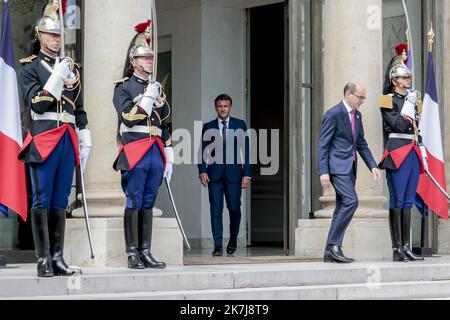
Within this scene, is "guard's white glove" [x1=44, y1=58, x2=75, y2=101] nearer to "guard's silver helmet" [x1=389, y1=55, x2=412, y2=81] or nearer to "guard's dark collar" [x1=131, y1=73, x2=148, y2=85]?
"guard's dark collar" [x1=131, y1=73, x2=148, y2=85]

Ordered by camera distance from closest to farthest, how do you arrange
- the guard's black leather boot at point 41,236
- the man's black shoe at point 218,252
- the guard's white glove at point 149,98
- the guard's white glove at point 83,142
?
the guard's black leather boot at point 41,236, the guard's white glove at point 83,142, the guard's white glove at point 149,98, the man's black shoe at point 218,252

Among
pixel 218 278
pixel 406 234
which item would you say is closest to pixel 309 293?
pixel 218 278

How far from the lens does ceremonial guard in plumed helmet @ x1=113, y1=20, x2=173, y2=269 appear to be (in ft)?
38.1

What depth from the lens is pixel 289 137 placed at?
1566 cm

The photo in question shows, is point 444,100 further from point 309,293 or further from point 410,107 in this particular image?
point 309,293

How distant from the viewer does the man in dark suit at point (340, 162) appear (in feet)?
43.2

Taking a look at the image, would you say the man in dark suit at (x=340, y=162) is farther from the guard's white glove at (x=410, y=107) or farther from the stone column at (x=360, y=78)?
the stone column at (x=360, y=78)

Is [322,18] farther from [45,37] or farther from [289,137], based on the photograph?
[45,37]

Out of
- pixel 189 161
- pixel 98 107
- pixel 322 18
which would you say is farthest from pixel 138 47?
pixel 189 161

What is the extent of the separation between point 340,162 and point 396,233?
4.52ft

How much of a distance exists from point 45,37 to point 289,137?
221 inches

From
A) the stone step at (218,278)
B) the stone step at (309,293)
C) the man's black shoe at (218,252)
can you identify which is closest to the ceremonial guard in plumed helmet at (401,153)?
the stone step at (218,278)

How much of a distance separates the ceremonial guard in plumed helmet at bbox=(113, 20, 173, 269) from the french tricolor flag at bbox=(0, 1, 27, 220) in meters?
0.99

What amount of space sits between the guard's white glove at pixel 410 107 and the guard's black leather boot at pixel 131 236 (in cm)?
400
